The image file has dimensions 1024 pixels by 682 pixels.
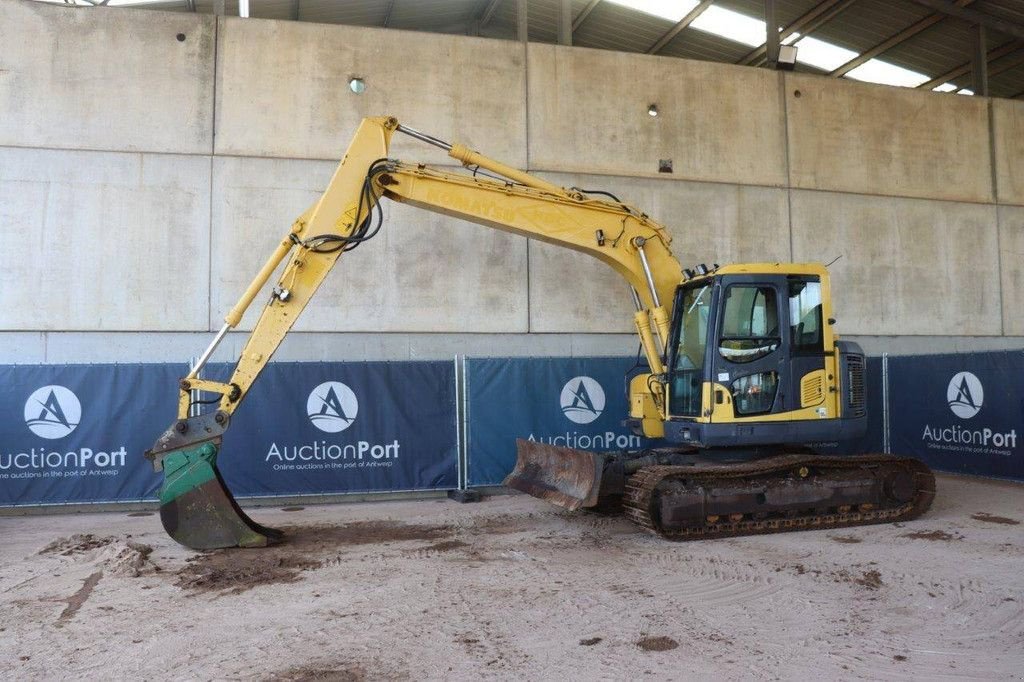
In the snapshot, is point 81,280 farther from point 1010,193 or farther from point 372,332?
point 1010,193

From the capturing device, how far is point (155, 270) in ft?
33.3

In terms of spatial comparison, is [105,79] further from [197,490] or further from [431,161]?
[197,490]

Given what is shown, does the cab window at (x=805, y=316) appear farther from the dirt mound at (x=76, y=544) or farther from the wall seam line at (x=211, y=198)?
the wall seam line at (x=211, y=198)

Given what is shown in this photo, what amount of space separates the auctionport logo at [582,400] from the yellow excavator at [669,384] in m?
1.88

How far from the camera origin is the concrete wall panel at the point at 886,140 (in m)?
12.6

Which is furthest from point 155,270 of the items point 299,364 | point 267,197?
point 299,364

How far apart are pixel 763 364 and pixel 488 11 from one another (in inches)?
474

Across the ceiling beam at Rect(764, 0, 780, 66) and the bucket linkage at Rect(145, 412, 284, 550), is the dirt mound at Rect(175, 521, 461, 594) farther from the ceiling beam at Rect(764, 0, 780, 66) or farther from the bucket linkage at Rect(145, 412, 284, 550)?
the ceiling beam at Rect(764, 0, 780, 66)

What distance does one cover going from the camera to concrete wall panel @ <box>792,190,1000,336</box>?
12484 mm

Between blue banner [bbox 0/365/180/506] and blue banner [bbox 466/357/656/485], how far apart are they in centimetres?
389

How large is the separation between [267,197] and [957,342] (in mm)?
11557

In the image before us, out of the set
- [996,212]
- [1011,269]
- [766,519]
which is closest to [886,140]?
[996,212]

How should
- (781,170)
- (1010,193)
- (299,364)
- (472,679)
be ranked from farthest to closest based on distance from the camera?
1. (1010,193)
2. (781,170)
3. (299,364)
4. (472,679)

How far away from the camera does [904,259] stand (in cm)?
1283
